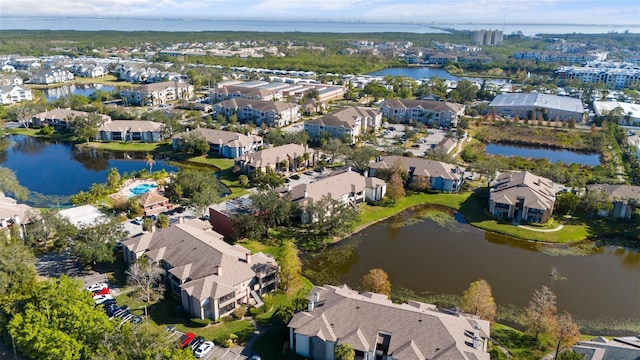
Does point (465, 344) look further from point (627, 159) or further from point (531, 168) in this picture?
point (627, 159)

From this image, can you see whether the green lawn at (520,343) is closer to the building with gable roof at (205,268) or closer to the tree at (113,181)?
the building with gable roof at (205,268)

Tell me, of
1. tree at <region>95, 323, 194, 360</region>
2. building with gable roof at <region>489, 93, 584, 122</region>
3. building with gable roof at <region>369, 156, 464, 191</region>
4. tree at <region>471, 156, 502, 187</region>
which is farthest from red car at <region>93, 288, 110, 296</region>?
building with gable roof at <region>489, 93, 584, 122</region>

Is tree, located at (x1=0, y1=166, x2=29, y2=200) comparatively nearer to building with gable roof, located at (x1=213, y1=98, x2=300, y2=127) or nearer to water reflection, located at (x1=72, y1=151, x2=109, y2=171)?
water reflection, located at (x1=72, y1=151, x2=109, y2=171)

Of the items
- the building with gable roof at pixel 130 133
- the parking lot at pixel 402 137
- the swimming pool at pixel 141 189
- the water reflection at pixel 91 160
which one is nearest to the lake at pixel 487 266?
the swimming pool at pixel 141 189

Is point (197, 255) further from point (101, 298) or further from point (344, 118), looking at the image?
point (344, 118)

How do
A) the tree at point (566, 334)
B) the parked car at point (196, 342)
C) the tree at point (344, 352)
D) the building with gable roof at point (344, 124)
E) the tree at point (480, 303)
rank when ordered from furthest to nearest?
1. the building with gable roof at point (344, 124)
2. the tree at point (480, 303)
3. the parked car at point (196, 342)
4. the tree at point (566, 334)
5. the tree at point (344, 352)

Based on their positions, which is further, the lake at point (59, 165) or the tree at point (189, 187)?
the lake at point (59, 165)

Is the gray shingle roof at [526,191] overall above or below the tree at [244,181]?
above
